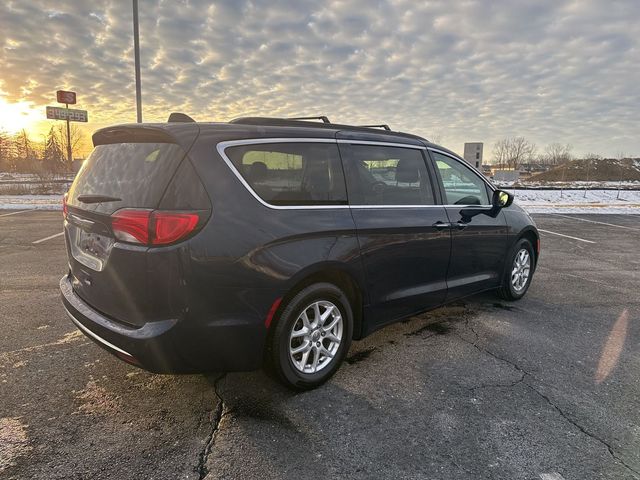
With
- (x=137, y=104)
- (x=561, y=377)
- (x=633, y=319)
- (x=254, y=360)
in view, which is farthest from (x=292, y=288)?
(x=137, y=104)

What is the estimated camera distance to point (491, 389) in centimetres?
311

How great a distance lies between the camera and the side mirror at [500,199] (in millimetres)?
4560

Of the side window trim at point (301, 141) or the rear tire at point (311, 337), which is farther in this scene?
the rear tire at point (311, 337)

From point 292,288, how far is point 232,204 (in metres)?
0.68

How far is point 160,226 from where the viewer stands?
2355 millimetres

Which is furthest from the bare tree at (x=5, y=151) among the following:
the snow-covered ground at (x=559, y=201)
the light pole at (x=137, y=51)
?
the light pole at (x=137, y=51)

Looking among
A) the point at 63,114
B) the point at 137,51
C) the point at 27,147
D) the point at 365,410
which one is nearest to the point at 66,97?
the point at 63,114

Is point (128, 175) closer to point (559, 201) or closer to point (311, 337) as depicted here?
point (311, 337)

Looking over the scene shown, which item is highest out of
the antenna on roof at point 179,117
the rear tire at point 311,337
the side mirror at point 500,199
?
the antenna on roof at point 179,117

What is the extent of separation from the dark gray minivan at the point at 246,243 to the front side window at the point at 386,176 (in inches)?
0.5

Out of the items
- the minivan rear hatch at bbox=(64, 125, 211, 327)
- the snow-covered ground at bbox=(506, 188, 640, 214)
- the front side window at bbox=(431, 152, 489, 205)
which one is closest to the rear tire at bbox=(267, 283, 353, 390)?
the minivan rear hatch at bbox=(64, 125, 211, 327)

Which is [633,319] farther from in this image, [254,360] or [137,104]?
[137,104]

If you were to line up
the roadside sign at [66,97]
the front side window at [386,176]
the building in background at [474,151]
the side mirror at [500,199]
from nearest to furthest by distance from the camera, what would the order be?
the front side window at [386,176], the side mirror at [500,199], the building in background at [474,151], the roadside sign at [66,97]

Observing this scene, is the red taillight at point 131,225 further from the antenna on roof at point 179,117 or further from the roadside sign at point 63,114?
the roadside sign at point 63,114
